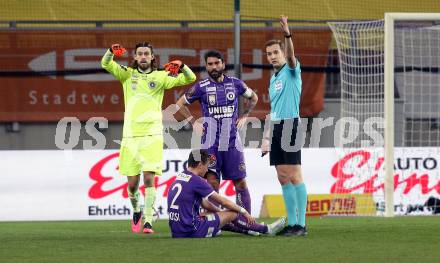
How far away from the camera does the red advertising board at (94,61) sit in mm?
17703

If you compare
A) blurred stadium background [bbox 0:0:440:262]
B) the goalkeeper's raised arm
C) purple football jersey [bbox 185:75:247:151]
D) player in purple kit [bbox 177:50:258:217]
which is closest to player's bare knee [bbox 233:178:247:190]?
player in purple kit [bbox 177:50:258:217]

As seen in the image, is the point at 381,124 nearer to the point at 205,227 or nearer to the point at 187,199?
the point at 205,227

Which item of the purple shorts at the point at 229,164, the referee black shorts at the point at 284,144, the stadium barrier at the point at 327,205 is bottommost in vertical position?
the stadium barrier at the point at 327,205

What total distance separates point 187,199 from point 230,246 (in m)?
1.08

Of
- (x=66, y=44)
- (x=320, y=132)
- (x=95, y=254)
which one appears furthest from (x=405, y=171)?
(x=95, y=254)

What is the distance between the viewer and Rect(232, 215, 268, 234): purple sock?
10.4m

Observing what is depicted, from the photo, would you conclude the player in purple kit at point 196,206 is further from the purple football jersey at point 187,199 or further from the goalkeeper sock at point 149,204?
the goalkeeper sock at point 149,204

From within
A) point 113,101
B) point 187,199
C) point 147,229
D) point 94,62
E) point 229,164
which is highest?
point 94,62

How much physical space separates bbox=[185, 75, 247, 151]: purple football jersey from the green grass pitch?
3.37 ft

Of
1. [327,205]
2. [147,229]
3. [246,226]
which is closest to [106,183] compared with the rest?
[327,205]

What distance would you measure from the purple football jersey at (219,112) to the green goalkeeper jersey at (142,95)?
429 mm

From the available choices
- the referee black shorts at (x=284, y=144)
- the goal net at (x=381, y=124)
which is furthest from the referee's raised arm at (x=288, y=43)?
the goal net at (x=381, y=124)

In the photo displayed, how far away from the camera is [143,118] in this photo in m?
11.7

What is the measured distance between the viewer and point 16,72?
57.6ft
